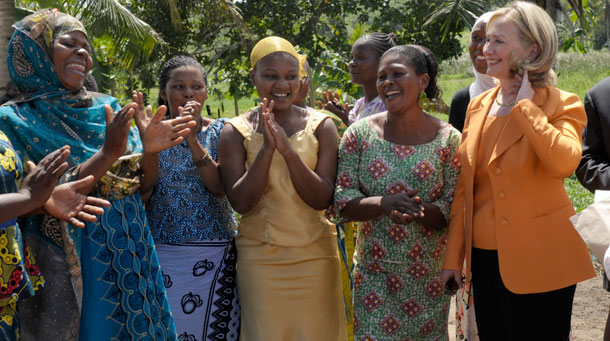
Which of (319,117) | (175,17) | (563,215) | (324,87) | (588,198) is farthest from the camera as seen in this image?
(324,87)

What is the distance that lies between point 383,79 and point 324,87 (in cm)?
926

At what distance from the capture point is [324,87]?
1285cm

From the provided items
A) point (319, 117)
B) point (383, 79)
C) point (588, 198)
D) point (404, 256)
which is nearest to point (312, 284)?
point (404, 256)

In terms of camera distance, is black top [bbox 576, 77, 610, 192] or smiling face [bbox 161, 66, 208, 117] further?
smiling face [bbox 161, 66, 208, 117]

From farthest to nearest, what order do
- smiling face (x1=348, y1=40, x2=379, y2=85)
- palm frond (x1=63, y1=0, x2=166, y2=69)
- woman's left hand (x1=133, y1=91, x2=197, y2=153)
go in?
palm frond (x1=63, y1=0, x2=166, y2=69) < smiling face (x1=348, y1=40, x2=379, y2=85) < woman's left hand (x1=133, y1=91, x2=197, y2=153)

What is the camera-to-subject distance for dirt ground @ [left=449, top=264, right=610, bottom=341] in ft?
16.8

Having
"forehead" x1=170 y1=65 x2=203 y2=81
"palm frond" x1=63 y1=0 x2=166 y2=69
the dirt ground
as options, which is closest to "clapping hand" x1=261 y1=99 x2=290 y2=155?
"forehead" x1=170 y1=65 x2=203 y2=81

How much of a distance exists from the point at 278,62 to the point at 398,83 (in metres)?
0.65

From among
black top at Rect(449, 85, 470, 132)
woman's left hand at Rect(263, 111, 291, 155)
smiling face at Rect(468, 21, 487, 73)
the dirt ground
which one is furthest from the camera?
the dirt ground

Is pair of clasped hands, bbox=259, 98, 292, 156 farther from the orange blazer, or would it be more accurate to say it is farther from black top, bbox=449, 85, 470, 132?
black top, bbox=449, 85, 470, 132

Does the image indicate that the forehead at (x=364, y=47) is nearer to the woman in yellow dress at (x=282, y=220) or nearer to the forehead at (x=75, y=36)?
the woman in yellow dress at (x=282, y=220)

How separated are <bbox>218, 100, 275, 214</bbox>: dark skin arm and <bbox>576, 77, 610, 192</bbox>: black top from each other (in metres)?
1.58

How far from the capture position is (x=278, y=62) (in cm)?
373

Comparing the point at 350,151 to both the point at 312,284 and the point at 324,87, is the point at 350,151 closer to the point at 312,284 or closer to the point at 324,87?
the point at 312,284
